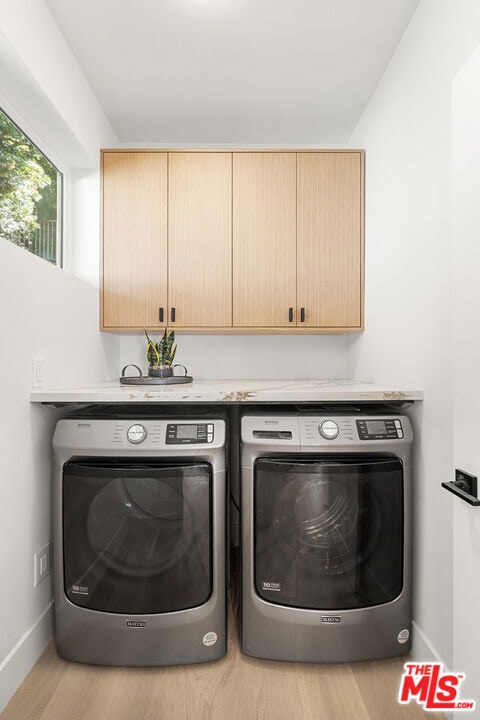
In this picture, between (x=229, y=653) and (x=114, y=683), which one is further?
(x=229, y=653)

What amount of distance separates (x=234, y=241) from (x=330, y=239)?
552 mm

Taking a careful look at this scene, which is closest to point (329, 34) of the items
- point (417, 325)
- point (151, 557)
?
point (417, 325)

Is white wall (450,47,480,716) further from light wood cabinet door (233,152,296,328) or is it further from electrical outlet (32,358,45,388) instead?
electrical outlet (32,358,45,388)

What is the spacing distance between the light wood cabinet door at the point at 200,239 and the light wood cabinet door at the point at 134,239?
0.06 metres

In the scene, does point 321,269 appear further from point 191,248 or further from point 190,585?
point 190,585

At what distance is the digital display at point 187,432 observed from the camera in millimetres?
1492

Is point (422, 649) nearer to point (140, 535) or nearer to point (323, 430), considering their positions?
point (323, 430)

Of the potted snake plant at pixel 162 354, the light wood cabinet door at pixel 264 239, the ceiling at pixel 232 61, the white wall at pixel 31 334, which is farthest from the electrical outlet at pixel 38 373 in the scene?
the ceiling at pixel 232 61

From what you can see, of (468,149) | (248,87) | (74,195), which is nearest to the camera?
(468,149)

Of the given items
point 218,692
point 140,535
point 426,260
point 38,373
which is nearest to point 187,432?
point 140,535

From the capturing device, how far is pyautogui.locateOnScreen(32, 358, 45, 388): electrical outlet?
4.99 feet

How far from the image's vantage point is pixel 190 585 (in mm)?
1473

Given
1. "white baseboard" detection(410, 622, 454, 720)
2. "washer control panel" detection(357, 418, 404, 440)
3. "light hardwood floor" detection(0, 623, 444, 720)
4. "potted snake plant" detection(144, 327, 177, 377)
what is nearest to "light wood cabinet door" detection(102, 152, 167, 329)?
"potted snake plant" detection(144, 327, 177, 377)

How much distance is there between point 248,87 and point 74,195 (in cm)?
111
